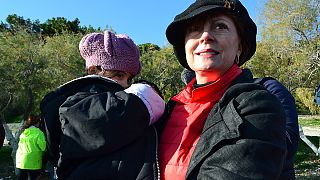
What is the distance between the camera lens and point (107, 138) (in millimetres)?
1295

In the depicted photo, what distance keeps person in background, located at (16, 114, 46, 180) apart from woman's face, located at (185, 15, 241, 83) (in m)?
6.82

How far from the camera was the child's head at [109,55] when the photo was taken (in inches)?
69.4

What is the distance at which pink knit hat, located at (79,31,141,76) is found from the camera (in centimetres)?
176

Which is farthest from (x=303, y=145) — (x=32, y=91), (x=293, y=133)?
(x=293, y=133)

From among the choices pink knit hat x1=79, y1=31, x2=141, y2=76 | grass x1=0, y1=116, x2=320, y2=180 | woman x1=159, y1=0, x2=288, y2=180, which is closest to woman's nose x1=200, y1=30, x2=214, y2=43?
woman x1=159, y1=0, x2=288, y2=180

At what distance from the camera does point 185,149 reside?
1.32 meters

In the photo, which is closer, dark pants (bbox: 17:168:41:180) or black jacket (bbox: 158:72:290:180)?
black jacket (bbox: 158:72:290:180)

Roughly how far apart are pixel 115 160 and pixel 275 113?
1.83ft

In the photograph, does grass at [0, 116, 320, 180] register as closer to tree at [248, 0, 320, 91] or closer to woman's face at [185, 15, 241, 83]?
tree at [248, 0, 320, 91]

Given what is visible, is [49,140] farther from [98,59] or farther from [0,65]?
[0,65]

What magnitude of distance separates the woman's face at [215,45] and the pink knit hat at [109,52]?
45 cm

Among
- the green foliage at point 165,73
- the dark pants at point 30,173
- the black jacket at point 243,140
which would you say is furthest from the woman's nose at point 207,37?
the green foliage at point 165,73

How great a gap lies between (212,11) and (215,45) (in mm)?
126

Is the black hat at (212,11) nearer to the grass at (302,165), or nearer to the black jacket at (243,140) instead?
the black jacket at (243,140)
